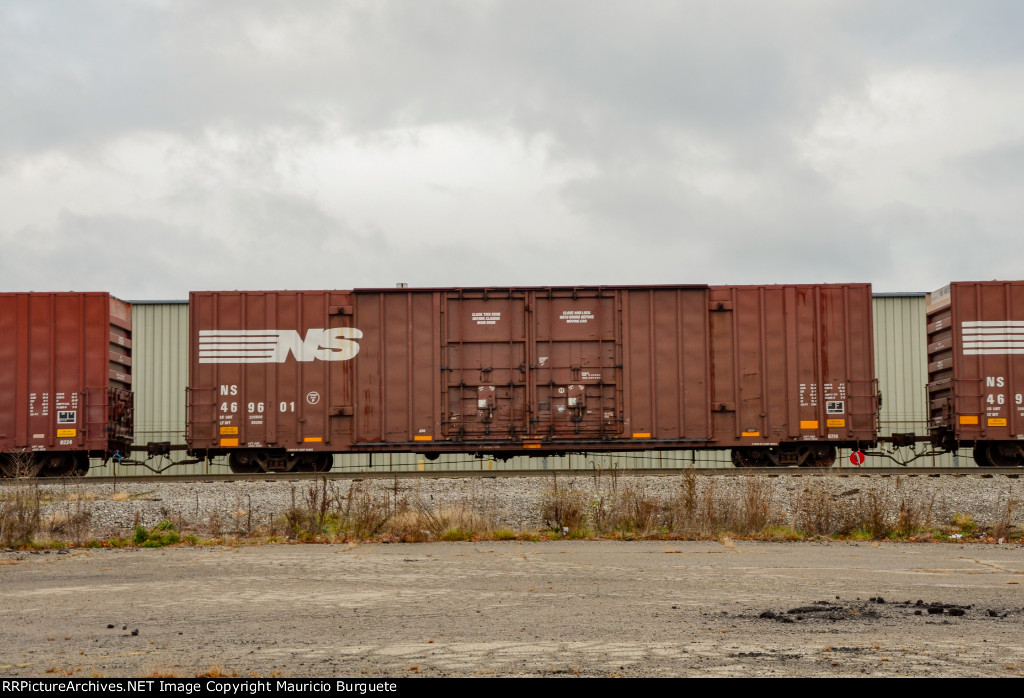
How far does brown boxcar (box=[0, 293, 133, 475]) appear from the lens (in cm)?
1919

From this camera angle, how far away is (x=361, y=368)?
757 inches

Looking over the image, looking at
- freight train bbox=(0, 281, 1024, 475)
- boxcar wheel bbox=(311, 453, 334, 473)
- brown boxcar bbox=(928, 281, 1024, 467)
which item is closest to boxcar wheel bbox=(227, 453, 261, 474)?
freight train bbox=(0, 281, 1024, 475)

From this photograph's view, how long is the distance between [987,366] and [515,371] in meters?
9.95

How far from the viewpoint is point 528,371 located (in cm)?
1895

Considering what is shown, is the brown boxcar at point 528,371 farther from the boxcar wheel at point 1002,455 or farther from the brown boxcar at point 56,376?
the boxcar wheel at point 1002,455

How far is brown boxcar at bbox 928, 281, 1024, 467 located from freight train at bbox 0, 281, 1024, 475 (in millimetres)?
37

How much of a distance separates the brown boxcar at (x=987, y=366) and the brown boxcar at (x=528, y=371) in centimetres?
193

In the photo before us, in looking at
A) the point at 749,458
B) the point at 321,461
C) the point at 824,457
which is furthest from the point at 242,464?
the point at 824,457

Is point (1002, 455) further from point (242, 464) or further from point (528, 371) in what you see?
point (242, 464)

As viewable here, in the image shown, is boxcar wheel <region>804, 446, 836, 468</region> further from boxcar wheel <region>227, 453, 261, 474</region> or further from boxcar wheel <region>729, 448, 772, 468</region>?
boxcar wheel <region>227, 453, 261, 474</region>

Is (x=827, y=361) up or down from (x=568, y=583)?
up
